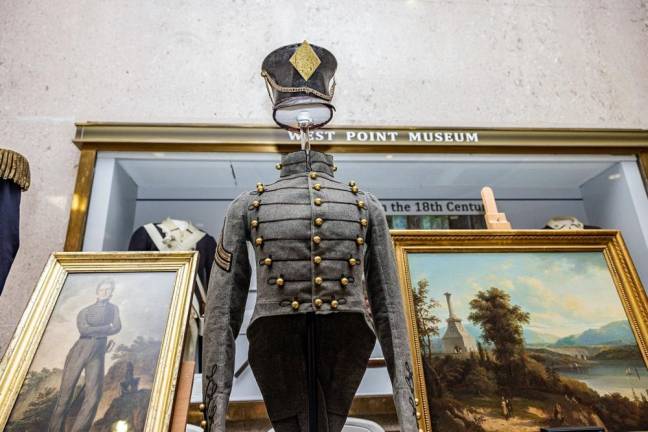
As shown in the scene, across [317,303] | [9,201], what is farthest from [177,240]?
[317,303]

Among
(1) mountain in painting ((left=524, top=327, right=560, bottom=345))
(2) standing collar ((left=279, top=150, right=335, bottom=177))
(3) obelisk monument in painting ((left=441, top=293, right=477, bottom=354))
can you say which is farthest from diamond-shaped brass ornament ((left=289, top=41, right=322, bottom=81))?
(1) mountain in painting ((left=524, top=327, right=560, bottom=345))

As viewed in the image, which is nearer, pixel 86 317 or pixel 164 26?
pixel 86 317

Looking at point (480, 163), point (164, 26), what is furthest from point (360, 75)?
point (164, 26)

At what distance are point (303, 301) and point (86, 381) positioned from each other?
3.30 ft

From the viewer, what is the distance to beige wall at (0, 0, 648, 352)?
262cm

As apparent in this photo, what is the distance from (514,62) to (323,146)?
1.70 metres

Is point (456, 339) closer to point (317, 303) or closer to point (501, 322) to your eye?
point (501, 322)

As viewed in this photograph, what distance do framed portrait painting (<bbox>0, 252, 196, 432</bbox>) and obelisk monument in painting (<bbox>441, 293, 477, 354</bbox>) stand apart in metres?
1.23

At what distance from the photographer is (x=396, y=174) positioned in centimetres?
263

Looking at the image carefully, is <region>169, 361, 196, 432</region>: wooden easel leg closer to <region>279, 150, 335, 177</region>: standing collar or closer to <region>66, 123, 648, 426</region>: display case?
<region>279, 150, 335, 177</region>: standing collar

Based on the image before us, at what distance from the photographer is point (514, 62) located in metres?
3.01

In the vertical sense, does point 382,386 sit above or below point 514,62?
below

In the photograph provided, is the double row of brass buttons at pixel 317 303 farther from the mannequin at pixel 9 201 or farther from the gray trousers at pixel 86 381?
the mannequin at pixel 9 201

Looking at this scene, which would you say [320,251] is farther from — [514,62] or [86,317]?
[514,62]
